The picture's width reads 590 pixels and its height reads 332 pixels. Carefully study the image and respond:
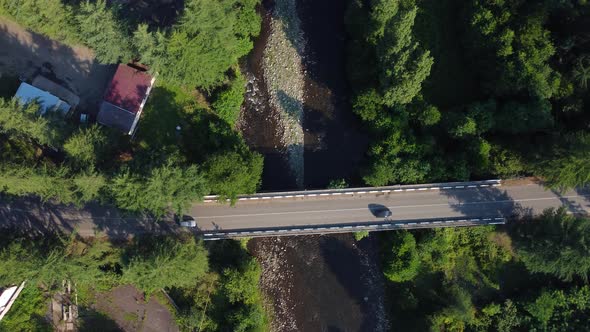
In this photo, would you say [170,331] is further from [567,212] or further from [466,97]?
[567,212]

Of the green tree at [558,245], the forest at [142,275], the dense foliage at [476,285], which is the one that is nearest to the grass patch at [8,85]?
the forest at [142,275]

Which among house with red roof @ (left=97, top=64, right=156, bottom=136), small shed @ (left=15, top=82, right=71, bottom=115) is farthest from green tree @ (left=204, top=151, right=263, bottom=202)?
small shed @ (left=15, top=82, right=71, bottom=115)

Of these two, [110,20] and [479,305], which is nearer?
[110,20]

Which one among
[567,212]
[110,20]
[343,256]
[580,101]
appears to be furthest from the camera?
[343,256]

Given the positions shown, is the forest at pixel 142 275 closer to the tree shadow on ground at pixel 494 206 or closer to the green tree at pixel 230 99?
the green tree at pixel 230 99

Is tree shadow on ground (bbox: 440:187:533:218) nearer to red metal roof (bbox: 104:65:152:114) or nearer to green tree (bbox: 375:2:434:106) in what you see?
green tree (bbox: 375:2:434:106)

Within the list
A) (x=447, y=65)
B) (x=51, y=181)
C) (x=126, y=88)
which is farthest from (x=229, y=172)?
(x=447, y=65)

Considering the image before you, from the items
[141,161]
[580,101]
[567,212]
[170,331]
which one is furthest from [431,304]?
[141,161]
